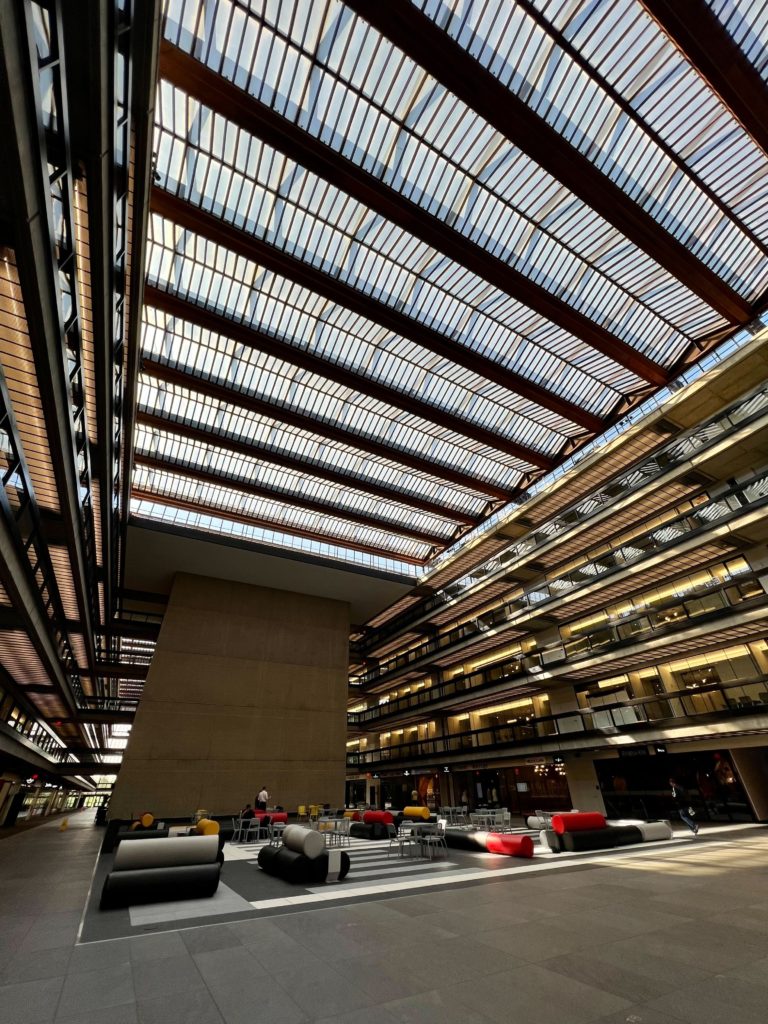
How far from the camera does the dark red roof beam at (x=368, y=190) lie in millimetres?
10812

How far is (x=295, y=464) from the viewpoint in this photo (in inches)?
897

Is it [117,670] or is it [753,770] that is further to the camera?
[117,670]

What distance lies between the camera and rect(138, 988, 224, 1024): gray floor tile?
326 cm

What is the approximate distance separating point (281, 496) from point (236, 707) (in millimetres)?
11656

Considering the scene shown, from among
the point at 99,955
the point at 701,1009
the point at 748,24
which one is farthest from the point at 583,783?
the point at 748,24

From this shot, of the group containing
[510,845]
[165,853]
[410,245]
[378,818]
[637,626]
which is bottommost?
[510,845]

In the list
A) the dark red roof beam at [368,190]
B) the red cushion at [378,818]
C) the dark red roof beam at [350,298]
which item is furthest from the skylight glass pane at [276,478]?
the red cushion at [378,818]

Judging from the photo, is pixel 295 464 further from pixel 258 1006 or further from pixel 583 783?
pixel 583 783

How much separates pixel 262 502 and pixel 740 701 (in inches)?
932

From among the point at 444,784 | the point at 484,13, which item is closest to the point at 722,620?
the point at 484,13

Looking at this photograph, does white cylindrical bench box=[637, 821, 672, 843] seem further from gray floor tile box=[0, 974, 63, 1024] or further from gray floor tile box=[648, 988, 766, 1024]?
gray floor tile box=[0, 974, 63, 1024]

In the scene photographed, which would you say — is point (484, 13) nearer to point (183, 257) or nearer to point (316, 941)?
point (183, 257)

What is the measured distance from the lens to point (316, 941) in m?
4.91

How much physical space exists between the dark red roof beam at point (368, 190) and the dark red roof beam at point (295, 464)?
11.7 metres
